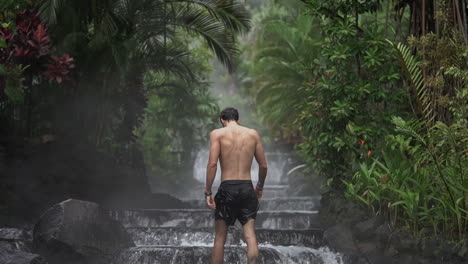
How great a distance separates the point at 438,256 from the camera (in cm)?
754

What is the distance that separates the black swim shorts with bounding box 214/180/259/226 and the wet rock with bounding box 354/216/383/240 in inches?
120

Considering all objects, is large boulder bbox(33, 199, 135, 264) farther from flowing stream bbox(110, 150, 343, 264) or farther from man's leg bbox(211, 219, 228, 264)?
man's leg bbox(211, 219, 228, 264)

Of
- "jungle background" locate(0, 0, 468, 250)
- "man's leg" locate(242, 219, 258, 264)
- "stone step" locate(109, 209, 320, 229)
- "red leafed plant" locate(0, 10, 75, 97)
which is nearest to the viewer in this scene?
"man's leg" locate(242, 219, 258, 264)

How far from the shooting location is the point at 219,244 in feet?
20.0

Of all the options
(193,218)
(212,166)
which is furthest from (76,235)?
(193,218)

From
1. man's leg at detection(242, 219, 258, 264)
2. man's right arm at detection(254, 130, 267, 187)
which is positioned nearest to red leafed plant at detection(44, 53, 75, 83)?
man's right arm at detection(254, 130, 267, 187)

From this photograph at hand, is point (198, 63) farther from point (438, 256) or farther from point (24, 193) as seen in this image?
point (438, 256)

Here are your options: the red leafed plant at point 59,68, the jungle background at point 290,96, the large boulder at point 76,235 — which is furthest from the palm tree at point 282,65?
the large boulder at point 76,235

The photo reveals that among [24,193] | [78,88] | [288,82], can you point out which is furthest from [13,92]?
[288,82]

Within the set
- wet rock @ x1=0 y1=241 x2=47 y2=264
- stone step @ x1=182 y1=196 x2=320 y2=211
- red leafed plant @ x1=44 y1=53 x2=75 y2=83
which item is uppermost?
red leafed plant @ x1=44 y1=53 x2=75 y2=83

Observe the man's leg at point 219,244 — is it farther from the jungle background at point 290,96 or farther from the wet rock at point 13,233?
the wet rock at point 13,233

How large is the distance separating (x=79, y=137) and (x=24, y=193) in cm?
281

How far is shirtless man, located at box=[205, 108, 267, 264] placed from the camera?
6.09 meters

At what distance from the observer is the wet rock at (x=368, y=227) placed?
341 inches
